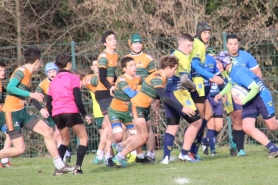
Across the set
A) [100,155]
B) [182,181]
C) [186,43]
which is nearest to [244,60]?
[186,43]

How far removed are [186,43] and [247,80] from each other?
112cm

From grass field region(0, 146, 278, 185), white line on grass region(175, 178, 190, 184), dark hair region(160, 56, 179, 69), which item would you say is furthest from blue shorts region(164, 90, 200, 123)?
white line on grass region(175, 178, 190, 184)

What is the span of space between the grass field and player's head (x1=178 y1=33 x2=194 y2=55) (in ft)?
5.86

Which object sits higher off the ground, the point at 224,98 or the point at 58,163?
the point at 224,98

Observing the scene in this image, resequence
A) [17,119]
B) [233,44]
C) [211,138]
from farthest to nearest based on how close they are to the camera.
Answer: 1. [211,138]
2. [233,44]
3. [17,119]

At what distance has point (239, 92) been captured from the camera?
12.6 metres

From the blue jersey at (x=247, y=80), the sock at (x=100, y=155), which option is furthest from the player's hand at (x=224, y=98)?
the sock at (x=100, y=155)

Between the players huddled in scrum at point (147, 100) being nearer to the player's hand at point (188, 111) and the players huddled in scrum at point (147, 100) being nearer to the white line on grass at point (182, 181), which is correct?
the player's hand at point (188, 111)

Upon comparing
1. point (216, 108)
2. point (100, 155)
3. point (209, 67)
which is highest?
point (209, 67)

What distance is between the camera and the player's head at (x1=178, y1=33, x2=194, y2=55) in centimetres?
1260

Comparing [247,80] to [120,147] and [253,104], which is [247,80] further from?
[120,147]

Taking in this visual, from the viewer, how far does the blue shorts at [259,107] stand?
12.6 m

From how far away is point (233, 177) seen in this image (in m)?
10.4

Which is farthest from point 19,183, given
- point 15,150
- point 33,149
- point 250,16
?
point 250,16
